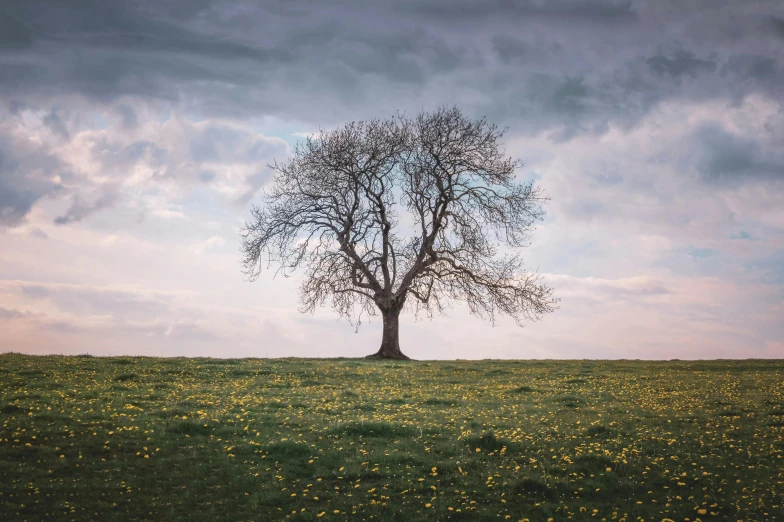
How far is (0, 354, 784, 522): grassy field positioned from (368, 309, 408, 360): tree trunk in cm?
1498

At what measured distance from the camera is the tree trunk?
42.0 m

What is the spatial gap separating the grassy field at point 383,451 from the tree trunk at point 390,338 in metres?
15.0

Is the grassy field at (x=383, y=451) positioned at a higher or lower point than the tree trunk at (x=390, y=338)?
lower

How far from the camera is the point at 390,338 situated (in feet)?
139

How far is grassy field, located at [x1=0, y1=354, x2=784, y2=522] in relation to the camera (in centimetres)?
1298

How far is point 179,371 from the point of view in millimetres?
30297

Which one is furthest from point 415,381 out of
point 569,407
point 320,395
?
point 569,407

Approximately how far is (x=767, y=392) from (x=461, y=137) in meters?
25.1

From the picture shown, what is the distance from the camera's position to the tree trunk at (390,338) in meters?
42.0

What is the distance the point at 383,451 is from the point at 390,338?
25.8 meters

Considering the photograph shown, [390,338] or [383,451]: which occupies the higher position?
[390,338]

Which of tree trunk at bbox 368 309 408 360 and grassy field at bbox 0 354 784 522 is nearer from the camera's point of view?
grassy field at bbox 0 354 784 522

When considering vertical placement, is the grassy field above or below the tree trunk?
below

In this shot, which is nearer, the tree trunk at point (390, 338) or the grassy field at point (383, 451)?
the grassy field at point (383, 451)
